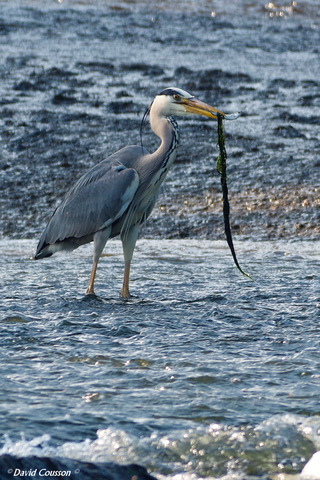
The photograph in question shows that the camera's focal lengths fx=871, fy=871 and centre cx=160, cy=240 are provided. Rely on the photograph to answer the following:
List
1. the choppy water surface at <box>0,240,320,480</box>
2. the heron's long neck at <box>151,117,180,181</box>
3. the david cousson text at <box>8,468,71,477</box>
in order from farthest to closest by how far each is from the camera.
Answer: the heron's long neck at <box>151,117,180,181</box> → the choppy water surface at <box>0,240,320,480</box> → the david cousson text at <box>8,468,71,477</box>

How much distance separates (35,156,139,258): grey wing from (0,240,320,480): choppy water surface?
14.4 inches

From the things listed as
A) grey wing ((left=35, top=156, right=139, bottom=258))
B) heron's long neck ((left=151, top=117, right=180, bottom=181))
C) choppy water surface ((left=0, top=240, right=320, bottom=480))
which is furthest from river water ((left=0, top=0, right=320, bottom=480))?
heron's long neck ((left=151, top=117, right=180, bottom=181))

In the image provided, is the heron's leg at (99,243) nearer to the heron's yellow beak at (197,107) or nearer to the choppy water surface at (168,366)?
the choppy water surface at (168,366)

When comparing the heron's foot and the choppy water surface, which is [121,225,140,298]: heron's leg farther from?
the choppy water surface

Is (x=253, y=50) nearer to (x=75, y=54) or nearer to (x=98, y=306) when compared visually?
(x=75, y=54)

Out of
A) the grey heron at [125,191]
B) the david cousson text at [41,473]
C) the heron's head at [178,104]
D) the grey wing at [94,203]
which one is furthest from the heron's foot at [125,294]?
the david cousson text at [41,473]

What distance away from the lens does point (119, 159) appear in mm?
6523

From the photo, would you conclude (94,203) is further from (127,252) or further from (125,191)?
(127,252)

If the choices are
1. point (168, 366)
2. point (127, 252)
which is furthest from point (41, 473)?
point (127, 252)

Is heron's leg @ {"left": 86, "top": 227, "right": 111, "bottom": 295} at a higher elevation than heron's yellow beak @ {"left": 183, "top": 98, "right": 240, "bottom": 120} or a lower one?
lower

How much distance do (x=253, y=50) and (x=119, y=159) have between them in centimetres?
1183

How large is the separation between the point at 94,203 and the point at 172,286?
835mm

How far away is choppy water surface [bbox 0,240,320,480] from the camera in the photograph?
11.4 feet

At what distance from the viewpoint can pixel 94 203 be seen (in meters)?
6.39
